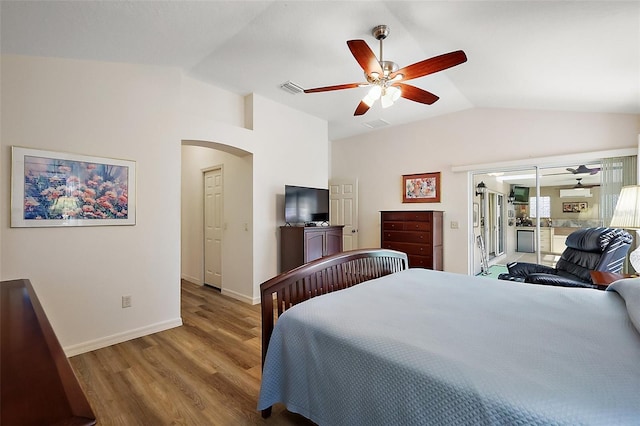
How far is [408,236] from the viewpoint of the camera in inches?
184

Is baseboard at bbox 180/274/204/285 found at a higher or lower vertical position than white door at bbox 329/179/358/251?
lower

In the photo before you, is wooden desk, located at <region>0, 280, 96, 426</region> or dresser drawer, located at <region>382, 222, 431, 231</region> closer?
wooden desk, located at <region>0, 280, 96, 426</region>

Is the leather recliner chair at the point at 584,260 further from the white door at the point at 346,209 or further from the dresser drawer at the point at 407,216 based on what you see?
the white door at the point at 346,209

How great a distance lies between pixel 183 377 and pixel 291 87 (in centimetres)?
323

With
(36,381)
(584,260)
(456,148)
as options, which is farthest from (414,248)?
(36,381)

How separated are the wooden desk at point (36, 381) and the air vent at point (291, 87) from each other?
3235 mm

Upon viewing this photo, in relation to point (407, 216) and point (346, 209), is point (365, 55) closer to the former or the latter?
point (407, 216)

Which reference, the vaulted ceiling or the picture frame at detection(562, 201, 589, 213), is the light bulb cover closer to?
the vaulted ceiling

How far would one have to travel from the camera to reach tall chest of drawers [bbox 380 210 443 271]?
4473 mm

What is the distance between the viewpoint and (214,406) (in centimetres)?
187

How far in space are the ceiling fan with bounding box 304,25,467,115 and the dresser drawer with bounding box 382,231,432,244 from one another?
231 cm

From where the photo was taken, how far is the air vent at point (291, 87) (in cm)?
360

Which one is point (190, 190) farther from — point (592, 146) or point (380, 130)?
point (592, 146)

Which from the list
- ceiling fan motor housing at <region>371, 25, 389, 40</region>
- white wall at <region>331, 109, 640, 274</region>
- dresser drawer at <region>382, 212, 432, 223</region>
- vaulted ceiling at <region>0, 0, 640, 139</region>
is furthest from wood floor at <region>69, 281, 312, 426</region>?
white wall at <region>331, 109, 640, 274</region>
